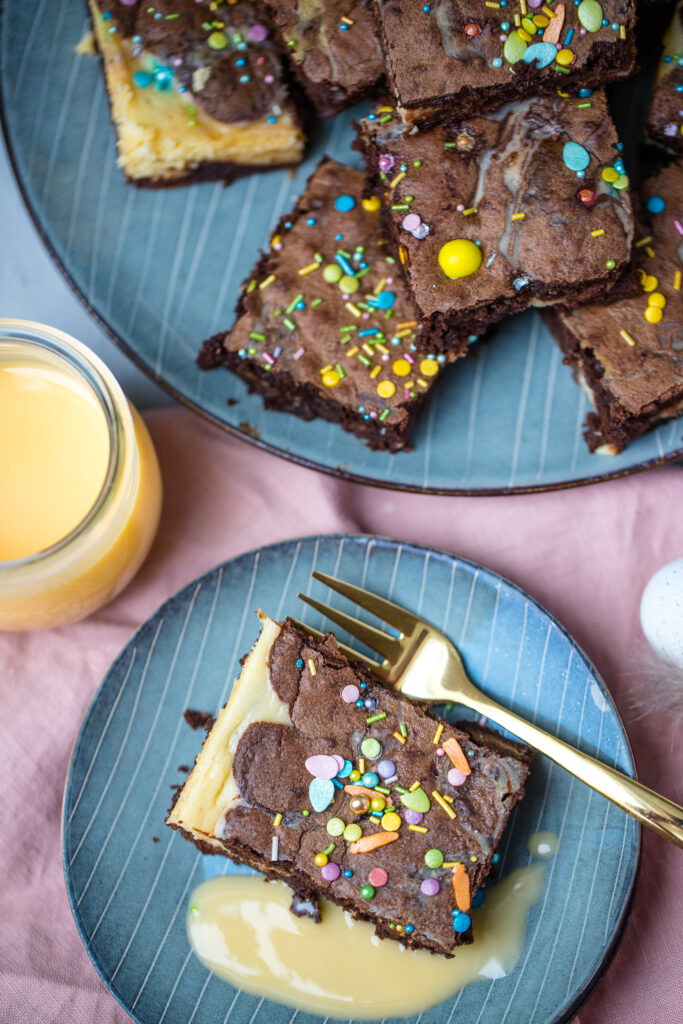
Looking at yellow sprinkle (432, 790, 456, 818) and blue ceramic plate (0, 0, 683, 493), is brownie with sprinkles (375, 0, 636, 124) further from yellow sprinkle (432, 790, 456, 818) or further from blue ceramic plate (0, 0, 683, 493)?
yellow sprinkle (432, 790, 456, 818)

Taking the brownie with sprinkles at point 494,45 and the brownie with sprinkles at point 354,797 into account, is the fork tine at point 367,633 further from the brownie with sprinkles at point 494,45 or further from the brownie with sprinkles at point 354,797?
→ the brownie with sprinkles at point 494,45

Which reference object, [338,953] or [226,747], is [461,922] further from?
[226,747]

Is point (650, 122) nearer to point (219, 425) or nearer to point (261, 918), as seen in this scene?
point (219, 425)

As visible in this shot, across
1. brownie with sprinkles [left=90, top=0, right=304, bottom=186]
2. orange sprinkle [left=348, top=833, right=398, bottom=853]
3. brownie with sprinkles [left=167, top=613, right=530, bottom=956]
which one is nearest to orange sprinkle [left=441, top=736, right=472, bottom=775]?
brownie with sprinkles [left=167, top=613, right=530, bottom=956]

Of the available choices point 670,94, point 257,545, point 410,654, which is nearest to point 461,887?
point 410,654

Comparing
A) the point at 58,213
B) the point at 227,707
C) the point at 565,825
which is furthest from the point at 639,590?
the point at 58,213

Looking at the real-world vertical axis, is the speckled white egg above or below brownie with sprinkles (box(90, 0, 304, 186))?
below
